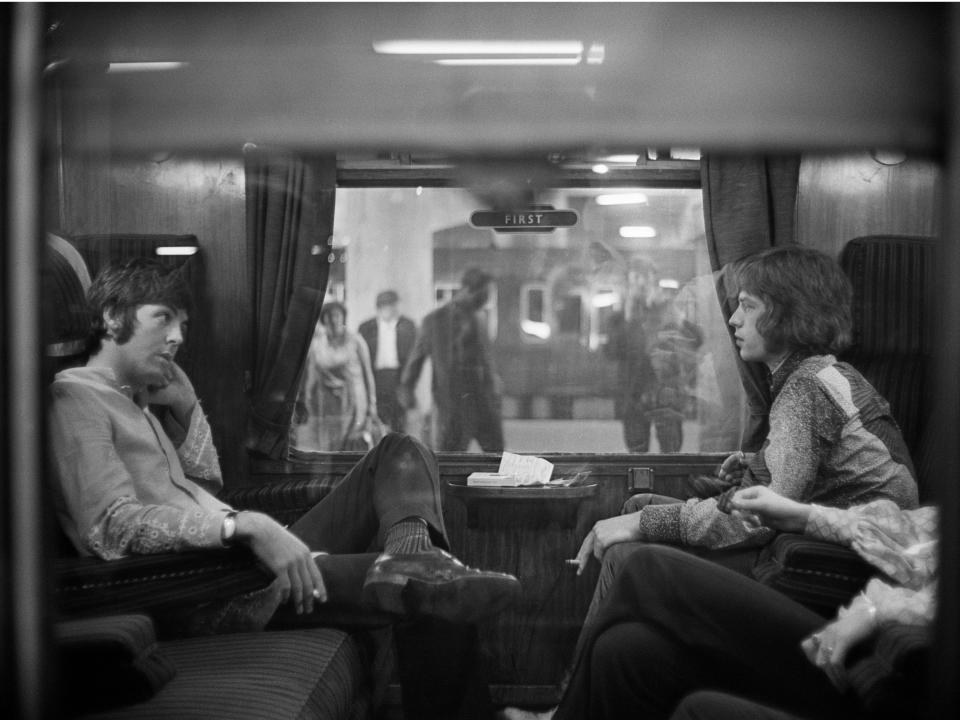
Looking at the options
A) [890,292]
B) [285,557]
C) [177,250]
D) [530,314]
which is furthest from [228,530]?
[890,292]

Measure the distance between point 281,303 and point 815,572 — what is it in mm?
1004

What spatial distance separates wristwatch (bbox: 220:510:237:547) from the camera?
140 cm

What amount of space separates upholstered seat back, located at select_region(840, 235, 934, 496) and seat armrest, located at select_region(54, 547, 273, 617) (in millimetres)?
1103

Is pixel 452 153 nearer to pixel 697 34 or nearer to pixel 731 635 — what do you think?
pixel 697 34

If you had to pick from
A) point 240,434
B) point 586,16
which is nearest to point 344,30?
point 586,16

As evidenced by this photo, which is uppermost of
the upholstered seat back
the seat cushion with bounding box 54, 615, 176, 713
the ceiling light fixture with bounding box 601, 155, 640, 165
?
the ceiling light fixture with bounding box 601, 155, 640, 165

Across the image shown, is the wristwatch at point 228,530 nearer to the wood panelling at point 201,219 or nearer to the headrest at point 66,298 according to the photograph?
the wood panelling at point 201,219

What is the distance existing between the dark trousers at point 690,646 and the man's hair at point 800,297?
1.47 feet

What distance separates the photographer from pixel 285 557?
1423 millimetres

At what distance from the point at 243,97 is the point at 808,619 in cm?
120

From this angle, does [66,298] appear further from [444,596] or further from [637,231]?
[637,231]

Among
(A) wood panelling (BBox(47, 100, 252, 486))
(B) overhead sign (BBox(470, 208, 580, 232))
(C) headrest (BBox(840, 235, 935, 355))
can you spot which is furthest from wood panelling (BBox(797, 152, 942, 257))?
(A) wood panelling (BBox(47, 100, 252, 486))

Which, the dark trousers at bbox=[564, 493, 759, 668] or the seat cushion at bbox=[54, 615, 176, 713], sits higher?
the dark trousers at bbox=[564, 493, 759, 668]

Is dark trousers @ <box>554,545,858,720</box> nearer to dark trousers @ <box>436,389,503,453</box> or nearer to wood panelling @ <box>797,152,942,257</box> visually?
dark trousers @ <box>436,389,503,453</box>
